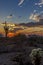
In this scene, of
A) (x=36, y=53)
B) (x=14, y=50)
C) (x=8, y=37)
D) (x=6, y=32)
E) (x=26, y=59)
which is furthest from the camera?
(x=8, y=37)

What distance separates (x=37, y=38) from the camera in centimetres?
10419

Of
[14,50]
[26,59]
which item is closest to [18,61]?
[26,59]

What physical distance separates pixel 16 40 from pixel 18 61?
158ft

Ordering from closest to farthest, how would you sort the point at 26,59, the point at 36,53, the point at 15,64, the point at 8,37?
the point at 36,53 < the point at 15,64 < the point at 26,59 < the point at 8,37

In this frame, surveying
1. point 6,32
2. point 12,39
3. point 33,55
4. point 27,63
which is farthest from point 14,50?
point 33,55

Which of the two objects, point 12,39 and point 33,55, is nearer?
point 33,55

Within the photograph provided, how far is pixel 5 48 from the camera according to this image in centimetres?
7944

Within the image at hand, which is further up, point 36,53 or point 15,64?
point 36,53

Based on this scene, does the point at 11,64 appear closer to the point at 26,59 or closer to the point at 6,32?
the point at 26,59

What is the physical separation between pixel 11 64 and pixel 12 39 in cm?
5107

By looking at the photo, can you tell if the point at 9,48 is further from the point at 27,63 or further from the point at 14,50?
the point at 27,63

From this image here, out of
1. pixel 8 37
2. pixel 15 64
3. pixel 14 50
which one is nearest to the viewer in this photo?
pixel 15 64

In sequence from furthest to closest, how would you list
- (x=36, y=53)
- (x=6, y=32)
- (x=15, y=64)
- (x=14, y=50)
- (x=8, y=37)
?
1. (x=8, y=37)
2. (x=6, y=32)
3. (x=14, y=50)
4. (x=15, y=64)
5. (x=36, y=53)

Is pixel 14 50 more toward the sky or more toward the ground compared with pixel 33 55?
more toward the ground
